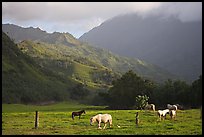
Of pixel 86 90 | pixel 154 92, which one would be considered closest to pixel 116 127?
pixel 154 92

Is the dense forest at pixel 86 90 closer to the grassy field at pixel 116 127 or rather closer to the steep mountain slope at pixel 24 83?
the steep mountain slope at pixel 24 83

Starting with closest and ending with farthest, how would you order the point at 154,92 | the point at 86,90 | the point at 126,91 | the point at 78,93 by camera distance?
the point at 154,92
the point at 126,91
the point at 78,93
the point at 86,90

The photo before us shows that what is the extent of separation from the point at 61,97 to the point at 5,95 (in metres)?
34.0

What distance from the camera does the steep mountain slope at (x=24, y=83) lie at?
5605 inches

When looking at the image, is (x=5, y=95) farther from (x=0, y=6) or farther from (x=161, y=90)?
(x=0, y=6)

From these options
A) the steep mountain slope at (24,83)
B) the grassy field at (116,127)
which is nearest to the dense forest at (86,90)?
the steep mountain slope at (24,83)

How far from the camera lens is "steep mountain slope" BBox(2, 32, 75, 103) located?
5605 inches

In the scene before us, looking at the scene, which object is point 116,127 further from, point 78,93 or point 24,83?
point 78,93

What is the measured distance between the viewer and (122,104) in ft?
310

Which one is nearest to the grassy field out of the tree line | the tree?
the tree line

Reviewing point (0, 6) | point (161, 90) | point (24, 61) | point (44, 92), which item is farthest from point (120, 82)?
point (24, 61)

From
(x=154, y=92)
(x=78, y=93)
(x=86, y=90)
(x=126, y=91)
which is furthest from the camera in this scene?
(x=86, y=90)

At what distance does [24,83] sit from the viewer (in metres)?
161

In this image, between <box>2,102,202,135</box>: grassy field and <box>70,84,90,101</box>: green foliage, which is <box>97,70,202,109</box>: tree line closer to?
<box>2,102,202,135</box>: grassy field
